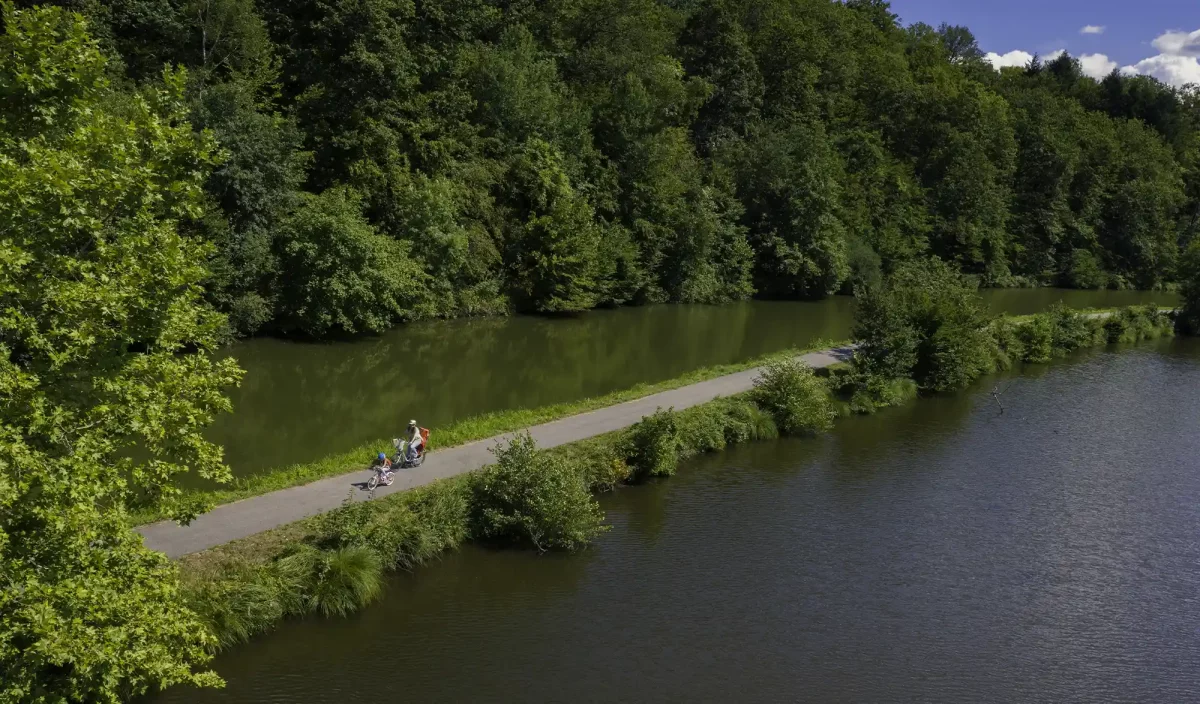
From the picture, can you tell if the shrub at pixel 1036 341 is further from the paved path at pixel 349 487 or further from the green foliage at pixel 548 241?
the green foliage at pixel 548 241

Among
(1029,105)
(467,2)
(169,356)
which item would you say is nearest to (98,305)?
(169,356)

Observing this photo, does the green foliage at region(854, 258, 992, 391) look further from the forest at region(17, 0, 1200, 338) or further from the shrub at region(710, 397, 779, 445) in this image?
the forest at region(17, 0, 1200, 338)

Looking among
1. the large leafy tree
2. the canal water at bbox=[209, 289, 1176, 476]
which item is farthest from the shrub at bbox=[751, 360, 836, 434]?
the large leafy tree

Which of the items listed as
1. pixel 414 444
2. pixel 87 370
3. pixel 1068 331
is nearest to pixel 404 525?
pixel 414 444

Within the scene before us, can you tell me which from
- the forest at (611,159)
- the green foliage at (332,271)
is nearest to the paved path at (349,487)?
the forest at (611,159)

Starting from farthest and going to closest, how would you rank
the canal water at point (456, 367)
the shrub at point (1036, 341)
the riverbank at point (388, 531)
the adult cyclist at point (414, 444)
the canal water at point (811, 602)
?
the shrub at point (1036, 341) → the canal water at point (456, 367) → the adult cyclist at point (414, 444) → the riverbank at point (388, 531) → the canal water at point (811, 602)

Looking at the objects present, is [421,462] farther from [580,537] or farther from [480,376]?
[480,376]
